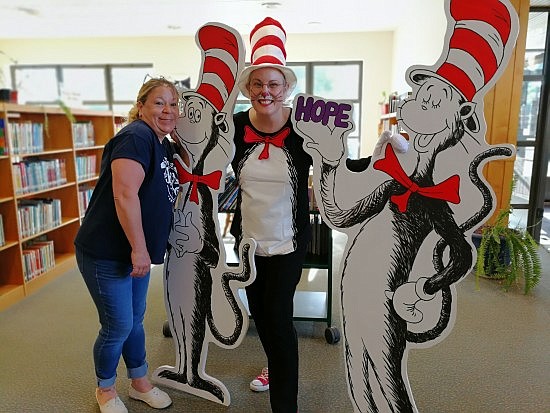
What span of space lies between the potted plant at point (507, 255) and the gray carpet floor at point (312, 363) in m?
0.18

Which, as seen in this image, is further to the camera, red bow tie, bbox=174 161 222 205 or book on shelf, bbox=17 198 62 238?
book on shelf, bbox=17 198 62 238

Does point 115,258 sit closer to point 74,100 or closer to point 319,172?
point 319,172

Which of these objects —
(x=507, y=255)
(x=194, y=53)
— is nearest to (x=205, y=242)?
(x=507, y=255)

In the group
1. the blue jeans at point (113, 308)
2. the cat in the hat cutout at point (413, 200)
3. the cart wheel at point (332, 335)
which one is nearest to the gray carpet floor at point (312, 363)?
the cart wheel at point (332, 335)

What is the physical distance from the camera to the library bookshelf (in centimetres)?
326

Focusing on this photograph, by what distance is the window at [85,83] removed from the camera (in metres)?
8.04

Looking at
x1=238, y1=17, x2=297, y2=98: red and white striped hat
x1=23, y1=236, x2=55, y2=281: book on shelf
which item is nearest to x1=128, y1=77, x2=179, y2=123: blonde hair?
x1=238, y1=17, x2=297, y2=98: red and white striped hat

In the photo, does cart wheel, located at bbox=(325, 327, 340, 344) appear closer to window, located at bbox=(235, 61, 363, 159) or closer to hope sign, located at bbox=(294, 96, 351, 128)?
hope sign, located at bbox=(294, 96, 351, 128)

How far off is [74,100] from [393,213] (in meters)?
7.21

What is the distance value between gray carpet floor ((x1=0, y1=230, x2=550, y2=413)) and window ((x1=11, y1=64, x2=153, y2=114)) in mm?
5649

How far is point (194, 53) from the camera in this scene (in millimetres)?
7715

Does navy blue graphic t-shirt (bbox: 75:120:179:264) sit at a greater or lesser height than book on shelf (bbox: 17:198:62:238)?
greater

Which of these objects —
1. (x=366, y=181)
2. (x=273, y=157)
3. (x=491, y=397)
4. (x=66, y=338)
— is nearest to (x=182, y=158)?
(x=273, y=157)

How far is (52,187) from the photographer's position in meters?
3.79
